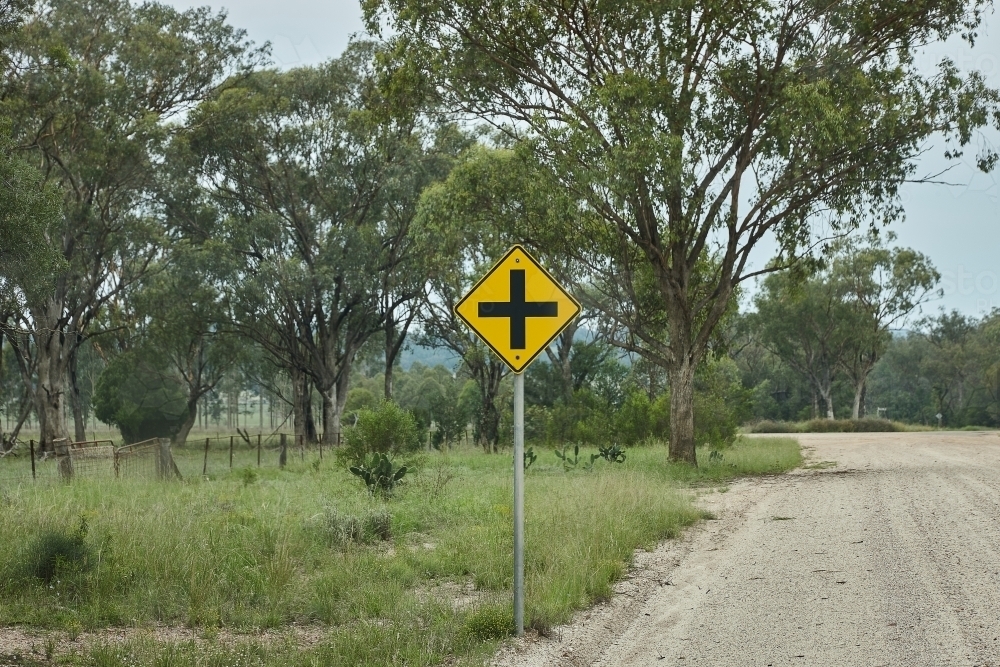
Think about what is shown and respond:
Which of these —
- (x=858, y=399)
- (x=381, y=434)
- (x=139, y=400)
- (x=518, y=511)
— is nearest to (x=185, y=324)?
(x=139, y=400)

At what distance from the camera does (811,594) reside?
8430 mm

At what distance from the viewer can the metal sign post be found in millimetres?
7520

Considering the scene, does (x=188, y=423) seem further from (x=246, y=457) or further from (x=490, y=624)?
(x=490, y=624)

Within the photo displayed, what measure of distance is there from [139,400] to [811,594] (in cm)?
5682

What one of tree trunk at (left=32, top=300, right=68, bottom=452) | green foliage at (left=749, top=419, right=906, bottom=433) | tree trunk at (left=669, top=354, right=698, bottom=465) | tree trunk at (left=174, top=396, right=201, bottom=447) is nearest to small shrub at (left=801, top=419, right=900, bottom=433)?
green foliage at (left=749, top=419, right=906, bottom=433)

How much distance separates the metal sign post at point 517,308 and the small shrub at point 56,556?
162 inches

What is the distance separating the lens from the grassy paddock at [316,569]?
22.5 ft

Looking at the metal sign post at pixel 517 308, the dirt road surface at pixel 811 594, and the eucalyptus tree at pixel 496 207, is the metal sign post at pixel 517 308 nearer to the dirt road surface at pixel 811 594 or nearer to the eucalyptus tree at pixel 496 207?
the dirt road surface at pixel 811 594

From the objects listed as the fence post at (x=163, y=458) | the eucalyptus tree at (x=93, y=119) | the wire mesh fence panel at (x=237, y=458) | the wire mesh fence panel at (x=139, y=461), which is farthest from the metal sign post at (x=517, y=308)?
the eucalyptus tree at (x=93, y=119)

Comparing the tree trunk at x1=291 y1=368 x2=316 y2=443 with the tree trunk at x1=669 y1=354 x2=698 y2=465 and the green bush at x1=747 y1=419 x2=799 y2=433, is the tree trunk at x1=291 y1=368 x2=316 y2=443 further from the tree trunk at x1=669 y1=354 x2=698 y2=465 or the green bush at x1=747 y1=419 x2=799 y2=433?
the tree trunk at x1=669 y1=354 x2=698 y2=465

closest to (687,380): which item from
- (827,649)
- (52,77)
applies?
(827,649)

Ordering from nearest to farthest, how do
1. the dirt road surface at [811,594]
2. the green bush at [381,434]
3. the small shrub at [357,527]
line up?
the dirt road surface at [811,594] → the small shrub at [357,527] → the green bush at [381,434]

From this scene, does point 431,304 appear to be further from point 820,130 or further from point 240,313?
point 820,130

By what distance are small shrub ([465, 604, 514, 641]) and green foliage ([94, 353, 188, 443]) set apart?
177 ft
